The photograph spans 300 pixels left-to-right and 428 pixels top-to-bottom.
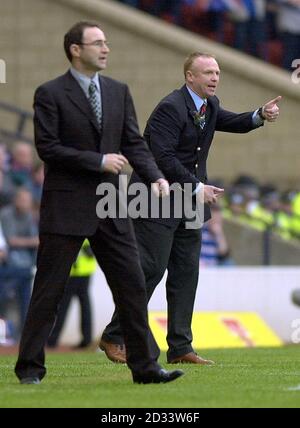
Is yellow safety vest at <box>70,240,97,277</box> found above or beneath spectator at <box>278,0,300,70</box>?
beneath

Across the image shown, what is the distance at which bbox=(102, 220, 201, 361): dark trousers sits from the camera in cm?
1065

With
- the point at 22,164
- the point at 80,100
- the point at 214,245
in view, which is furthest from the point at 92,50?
the point at 214,245

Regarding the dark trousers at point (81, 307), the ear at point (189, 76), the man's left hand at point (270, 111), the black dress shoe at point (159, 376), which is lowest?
the dark trousers at point (81, 307)

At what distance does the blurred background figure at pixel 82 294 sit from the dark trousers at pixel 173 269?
5992 millimetres

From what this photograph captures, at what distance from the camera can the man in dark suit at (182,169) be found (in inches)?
415

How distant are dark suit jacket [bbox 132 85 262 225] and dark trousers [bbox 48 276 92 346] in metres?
6.18

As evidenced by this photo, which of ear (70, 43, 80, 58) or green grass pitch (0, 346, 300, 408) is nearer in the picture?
green grass pitch (0, 346, 300, 408)

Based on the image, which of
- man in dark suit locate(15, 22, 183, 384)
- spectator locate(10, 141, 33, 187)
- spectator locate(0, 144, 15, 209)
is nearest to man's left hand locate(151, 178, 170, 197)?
man in dark suit locate(15, 22, 183, 384)

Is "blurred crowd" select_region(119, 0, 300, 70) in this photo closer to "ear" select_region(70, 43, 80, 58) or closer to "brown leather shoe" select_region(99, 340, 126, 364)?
"brown leather shoe" select_region(99, 340, 126, 364)

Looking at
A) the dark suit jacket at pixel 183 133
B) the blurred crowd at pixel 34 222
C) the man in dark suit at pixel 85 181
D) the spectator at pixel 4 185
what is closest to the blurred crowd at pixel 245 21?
the blurred crowd at pixel 34 222

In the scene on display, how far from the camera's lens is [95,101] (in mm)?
8531

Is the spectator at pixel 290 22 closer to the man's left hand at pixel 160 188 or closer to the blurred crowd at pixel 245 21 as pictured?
the blurred crowd at pixel 245 21

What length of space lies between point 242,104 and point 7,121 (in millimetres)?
3951
